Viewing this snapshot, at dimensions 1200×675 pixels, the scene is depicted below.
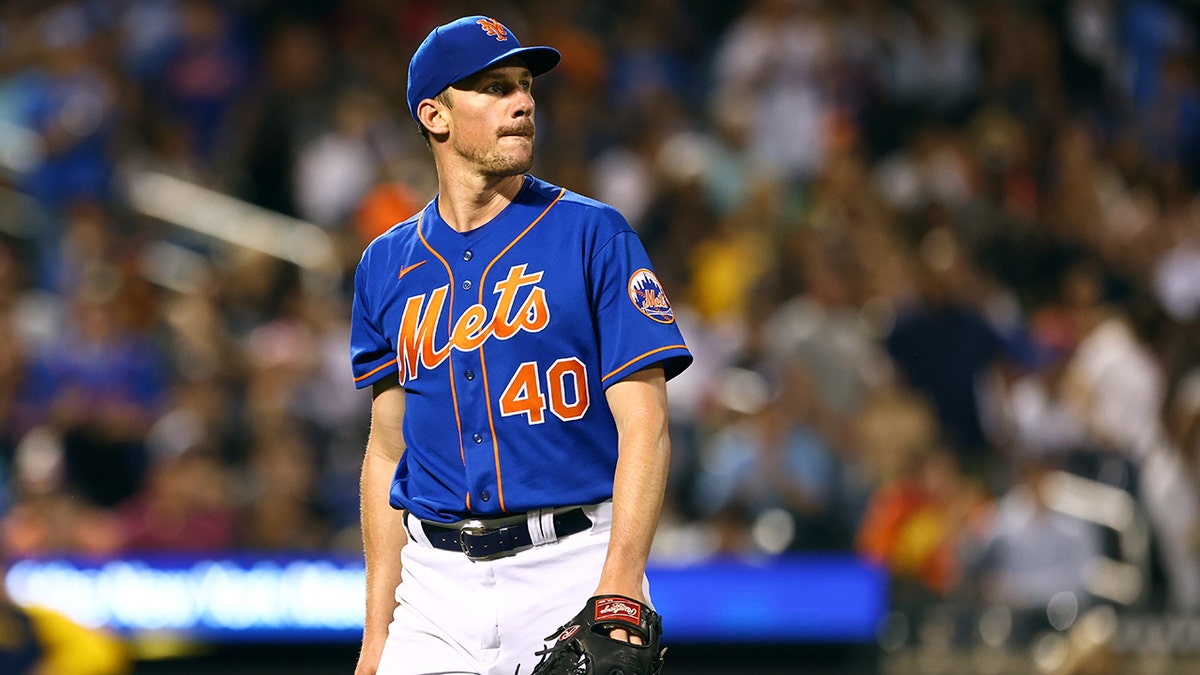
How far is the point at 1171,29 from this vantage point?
1187 cm

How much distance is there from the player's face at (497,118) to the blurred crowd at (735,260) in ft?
15.6

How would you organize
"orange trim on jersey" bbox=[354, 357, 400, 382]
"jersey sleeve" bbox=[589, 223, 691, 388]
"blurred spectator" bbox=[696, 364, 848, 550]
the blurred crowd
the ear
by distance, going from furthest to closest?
the blurred crowd < "blurred spectator" bbox=[696, 364, 848, 550] < "orange trim on jersey" bbox=[354, 357, 400, 382] < the ear < "jersey sleeve" bbox=[589, 223, 691, 388]

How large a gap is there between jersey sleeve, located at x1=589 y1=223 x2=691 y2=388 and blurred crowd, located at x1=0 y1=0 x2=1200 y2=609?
185 inches

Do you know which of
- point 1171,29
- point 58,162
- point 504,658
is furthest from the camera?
point 1171,29

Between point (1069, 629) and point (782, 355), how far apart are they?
2.12 meters

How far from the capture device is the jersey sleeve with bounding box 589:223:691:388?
3.33m

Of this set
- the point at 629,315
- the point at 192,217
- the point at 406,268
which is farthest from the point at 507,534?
the point at 192,217

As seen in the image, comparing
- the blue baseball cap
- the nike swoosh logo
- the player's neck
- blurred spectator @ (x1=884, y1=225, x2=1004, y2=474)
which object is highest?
blurred spectator @ (x1=884, y1=225, x2=1004, y2=474)

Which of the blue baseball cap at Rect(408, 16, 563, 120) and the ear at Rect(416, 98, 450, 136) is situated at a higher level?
the blue baseball cap at Rect(408, 16, 563, 120)

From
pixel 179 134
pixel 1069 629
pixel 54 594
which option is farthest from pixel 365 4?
pixel 1069 629

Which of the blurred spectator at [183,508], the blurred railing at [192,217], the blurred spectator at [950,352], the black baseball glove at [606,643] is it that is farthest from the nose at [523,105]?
the blurred railing at [192,217]

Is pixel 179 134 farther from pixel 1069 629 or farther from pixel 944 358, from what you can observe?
pixel 1069 629

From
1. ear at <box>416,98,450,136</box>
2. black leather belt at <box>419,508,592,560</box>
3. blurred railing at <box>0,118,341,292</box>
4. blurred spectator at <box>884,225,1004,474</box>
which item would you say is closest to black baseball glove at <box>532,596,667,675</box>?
black leather belt at <box>419,508,592,560</box>

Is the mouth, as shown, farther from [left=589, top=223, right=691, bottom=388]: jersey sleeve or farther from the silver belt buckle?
the silver belt buckle
